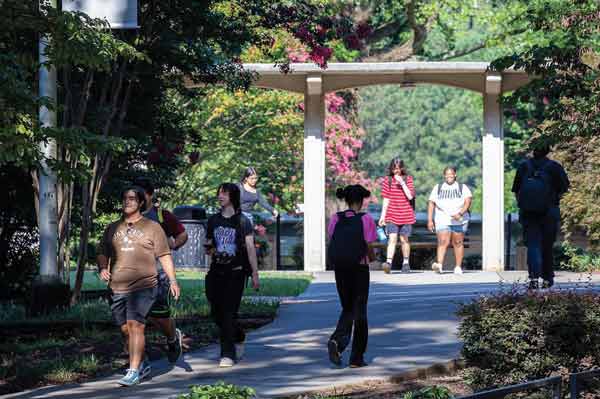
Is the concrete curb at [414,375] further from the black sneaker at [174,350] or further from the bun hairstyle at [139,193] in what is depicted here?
the bun hairstyle at [139,193]

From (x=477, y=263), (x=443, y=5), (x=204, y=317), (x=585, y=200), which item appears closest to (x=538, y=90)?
(x=204, y=317)

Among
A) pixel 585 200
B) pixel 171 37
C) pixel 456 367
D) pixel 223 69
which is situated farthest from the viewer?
pixel 585 200

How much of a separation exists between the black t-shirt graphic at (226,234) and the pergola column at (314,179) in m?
14.1

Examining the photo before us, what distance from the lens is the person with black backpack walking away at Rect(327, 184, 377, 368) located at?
11766 millimetres

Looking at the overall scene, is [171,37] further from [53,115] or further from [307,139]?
[307,139]

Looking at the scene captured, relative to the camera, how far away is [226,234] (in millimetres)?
12062

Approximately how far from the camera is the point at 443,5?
40.5 metres

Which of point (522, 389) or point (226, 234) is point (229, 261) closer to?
point (226, 234)

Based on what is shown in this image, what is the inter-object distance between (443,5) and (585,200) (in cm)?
1637

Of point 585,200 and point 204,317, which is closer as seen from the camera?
point 204,317

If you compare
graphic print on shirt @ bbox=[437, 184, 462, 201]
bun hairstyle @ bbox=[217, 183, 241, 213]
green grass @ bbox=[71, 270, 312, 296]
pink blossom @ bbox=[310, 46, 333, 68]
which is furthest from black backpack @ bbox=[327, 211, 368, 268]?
graphic print on shirt @ bbox=[437, 184, 462, 201]

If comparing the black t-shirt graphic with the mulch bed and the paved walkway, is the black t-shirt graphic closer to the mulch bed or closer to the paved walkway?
the paved walkway

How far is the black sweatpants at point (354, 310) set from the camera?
38.5 ft

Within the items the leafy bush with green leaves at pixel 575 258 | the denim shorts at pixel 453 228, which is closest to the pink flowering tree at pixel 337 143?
the leafy bush with green leaves at pixel 575 258
